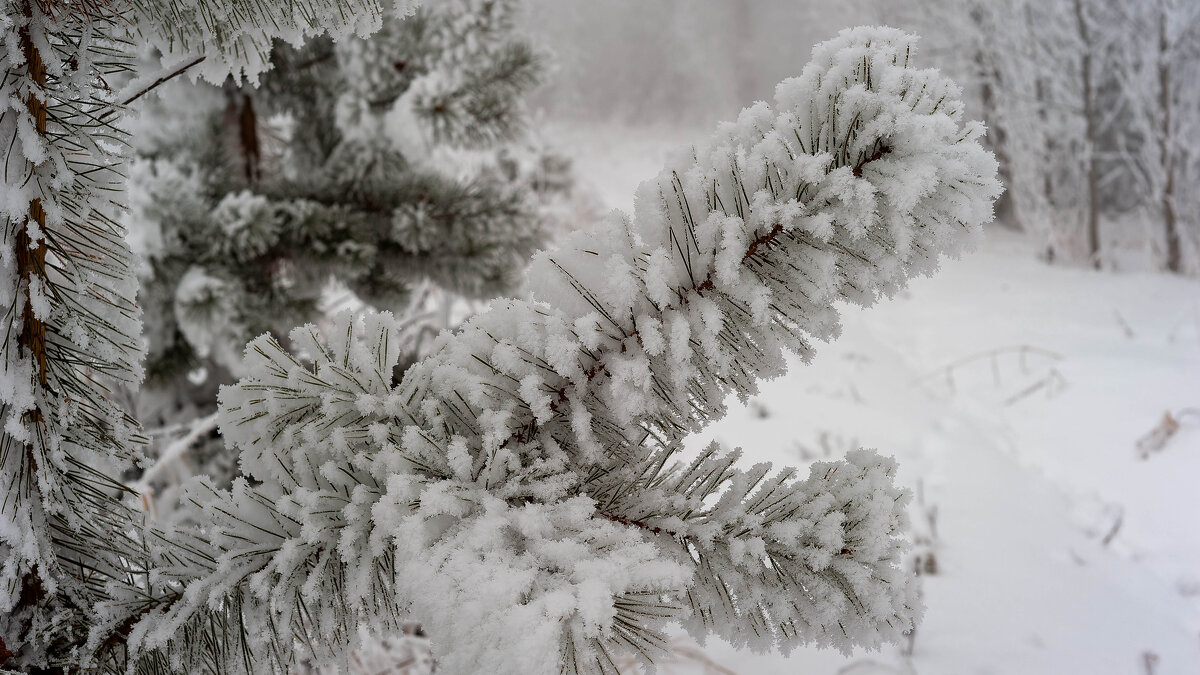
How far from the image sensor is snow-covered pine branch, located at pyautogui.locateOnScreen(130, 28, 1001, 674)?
336mm

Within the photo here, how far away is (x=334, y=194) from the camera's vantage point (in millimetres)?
1791

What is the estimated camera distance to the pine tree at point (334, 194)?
5.31 feet

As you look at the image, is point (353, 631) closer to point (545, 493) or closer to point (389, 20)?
point (545, 493)

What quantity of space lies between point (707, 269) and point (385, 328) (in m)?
0.23

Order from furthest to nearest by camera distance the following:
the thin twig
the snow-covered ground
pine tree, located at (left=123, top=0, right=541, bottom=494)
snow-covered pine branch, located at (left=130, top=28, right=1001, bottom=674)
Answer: pine tree, located at (left=123, top=0, right=541, bottom=494), the snow-covered ground, the thin twig, snow-covered pine branch, located at (left=130, top=28, right=1001, bottom=674)

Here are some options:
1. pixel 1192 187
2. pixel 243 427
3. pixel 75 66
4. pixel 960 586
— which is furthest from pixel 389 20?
pixel 1192 187

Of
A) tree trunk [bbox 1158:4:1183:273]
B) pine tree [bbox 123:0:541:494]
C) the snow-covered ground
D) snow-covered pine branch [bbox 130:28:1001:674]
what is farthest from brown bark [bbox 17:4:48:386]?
tree trunk [bbox 1158:4:1183:273]

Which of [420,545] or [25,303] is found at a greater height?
[25,303]

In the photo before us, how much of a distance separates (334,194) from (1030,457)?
2.13 m

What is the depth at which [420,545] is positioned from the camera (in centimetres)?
34

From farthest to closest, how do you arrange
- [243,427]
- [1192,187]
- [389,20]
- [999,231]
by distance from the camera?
[999,231] → [1192,187] → [389,20] → [243,427]

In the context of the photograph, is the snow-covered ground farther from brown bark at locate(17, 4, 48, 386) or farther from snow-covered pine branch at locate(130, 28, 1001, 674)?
brown bark at locate(17, 4, 48, 386)

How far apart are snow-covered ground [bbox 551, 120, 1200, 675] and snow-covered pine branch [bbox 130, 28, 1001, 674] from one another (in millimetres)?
767

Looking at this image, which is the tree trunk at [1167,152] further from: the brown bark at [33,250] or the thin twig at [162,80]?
the brown bark at [33,250]
